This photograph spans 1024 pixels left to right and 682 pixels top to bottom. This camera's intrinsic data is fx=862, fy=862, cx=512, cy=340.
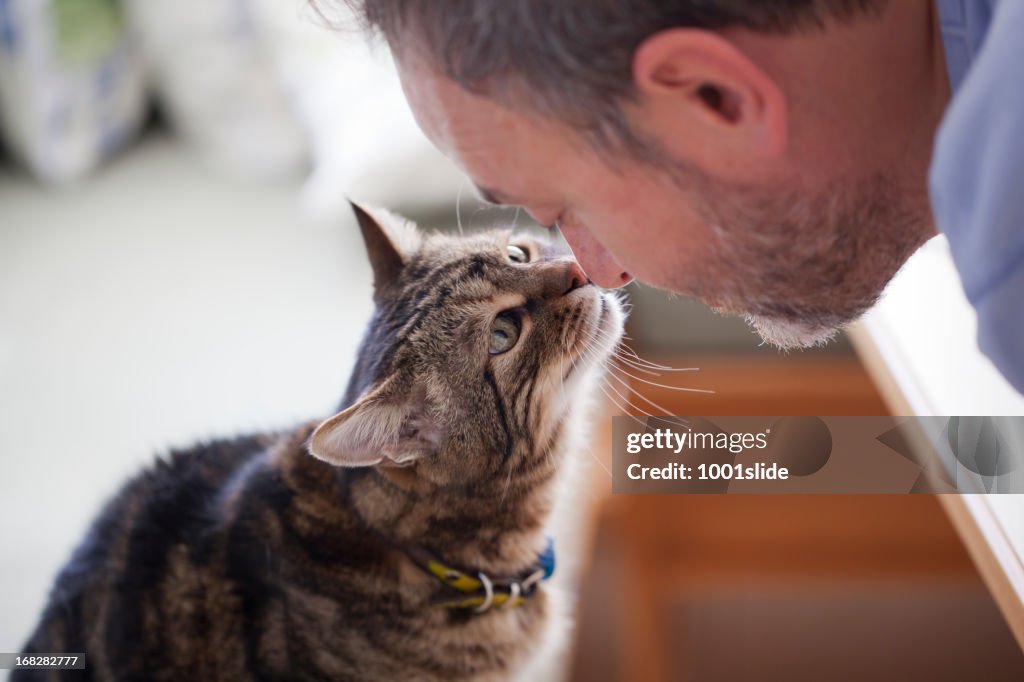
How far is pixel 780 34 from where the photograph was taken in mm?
598

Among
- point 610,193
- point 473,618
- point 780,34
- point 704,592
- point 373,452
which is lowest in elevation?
point 704,592

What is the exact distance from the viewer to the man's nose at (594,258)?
31.9 inches

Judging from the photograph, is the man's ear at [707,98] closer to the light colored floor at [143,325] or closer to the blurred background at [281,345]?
the blurred background at [281,345]

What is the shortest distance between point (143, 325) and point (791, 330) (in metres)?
1.31

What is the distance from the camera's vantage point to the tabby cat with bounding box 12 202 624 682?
3.21 feet

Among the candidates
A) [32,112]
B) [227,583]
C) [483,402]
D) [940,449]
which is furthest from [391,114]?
[940,449]

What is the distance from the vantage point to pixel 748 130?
634mm

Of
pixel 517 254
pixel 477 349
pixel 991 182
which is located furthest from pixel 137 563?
pixel 991 182

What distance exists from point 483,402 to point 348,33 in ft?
1.41

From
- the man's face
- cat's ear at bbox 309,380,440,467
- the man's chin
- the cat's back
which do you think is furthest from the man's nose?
the cat's back

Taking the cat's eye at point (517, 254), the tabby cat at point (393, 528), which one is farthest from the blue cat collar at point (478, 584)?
the cat's eye at point (517, 254)

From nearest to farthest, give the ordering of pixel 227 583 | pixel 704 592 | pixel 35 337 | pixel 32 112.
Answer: pixel 227 583
pixel 704 592
pixel 35 337
pixel 32 112

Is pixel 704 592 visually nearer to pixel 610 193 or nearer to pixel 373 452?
pixel 373 452

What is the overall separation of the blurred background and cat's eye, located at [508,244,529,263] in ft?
0.77
